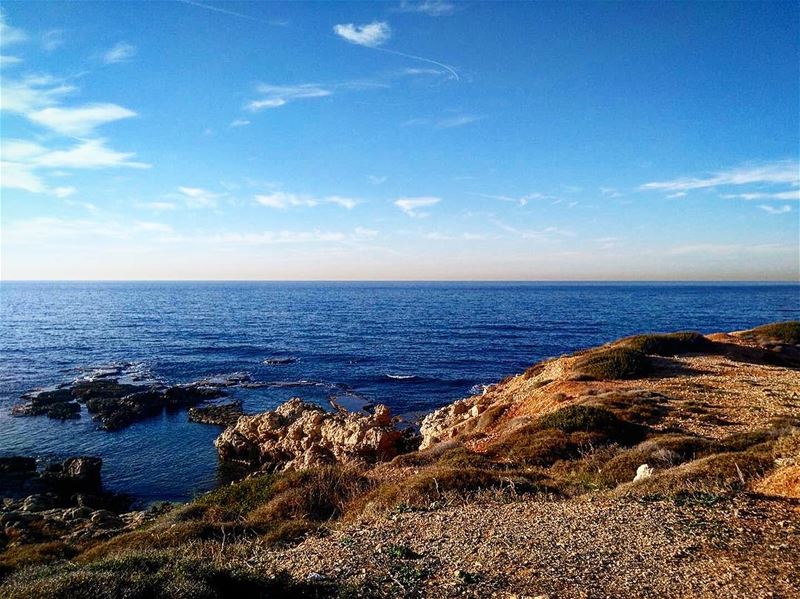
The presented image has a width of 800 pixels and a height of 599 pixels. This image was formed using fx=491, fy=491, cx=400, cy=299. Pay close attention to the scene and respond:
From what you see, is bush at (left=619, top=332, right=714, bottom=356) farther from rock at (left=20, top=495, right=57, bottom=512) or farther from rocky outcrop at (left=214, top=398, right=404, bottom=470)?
rock at (left=20, top=495, right=57, bottom=512)

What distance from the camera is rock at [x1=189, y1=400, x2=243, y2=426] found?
34.7 m

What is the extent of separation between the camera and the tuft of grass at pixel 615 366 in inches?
1049

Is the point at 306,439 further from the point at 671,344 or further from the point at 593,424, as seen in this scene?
the point at 671,344

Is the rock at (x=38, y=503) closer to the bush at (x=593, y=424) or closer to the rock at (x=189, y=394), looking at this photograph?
the rock at (x=189, y=394)

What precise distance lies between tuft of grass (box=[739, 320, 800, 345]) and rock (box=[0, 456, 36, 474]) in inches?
1930

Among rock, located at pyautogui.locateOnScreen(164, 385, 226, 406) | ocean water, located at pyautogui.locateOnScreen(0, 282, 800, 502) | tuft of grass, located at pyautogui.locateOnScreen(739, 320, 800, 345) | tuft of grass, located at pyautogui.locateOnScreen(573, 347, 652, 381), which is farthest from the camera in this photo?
rock, located at pyautogui.locateOnScreen(164, 385, 226, 406)

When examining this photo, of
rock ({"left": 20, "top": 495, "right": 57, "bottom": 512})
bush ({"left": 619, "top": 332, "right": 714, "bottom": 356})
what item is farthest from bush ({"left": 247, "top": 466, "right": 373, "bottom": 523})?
bush ({"left": 619, "top": 332, "right": 714, "bottom": 356})

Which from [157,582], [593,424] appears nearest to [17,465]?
[157,582]

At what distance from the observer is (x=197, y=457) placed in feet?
95.1

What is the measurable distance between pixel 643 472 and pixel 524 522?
478 cm

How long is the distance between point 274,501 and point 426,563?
6.74 meters

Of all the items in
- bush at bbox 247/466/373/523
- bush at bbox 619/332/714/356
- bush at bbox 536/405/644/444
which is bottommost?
bush at bbox 247/466/373/523

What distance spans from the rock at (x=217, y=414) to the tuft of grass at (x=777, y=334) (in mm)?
39859

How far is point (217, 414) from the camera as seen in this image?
35.8 metres
